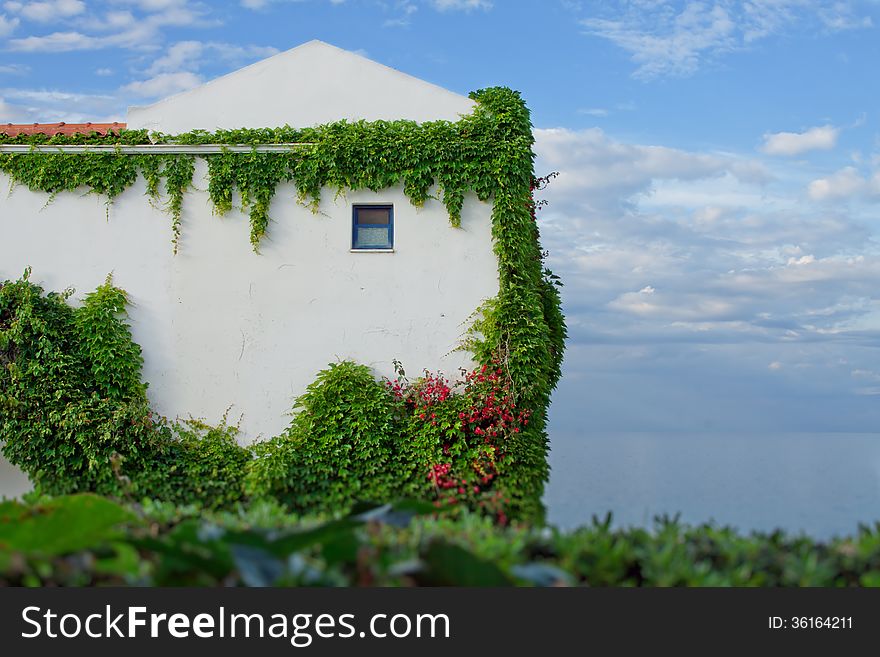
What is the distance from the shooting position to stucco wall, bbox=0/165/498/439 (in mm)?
12039

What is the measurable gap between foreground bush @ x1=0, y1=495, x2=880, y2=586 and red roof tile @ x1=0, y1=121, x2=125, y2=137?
9528 mm

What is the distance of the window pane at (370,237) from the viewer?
1227 cm

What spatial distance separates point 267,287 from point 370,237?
1588mm

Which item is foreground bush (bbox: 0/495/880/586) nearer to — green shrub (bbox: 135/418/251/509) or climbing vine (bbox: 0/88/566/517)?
green shrub (bbox: 135/418/251/509)

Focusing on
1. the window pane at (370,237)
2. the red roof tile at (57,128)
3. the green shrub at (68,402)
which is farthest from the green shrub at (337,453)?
the red roof tile at (57,128)

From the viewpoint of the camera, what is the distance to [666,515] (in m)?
4.92

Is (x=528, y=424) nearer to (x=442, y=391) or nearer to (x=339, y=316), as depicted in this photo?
(x=442, y=391)

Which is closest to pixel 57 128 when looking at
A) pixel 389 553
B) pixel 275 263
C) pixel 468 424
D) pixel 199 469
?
pixel 275 263

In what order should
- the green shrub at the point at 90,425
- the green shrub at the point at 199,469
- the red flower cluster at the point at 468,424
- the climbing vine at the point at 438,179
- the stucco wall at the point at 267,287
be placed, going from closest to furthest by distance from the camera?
1. the red flower cluster at the point at 468,424
2. the green shrub at the point at 199,469
3. the green shrub at the point at 90,425
4. the climbing vine at the point at 438,179
5. the stucco wall at the point at 267,287

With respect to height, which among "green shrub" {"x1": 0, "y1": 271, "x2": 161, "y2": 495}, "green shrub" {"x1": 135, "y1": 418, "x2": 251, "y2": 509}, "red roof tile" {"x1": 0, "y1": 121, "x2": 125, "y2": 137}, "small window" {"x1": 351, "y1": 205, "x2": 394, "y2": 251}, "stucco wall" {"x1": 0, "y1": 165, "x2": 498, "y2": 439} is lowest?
"green shrub" {"x1": 135, "y1": 418, "x2": 251, "y2": 509}

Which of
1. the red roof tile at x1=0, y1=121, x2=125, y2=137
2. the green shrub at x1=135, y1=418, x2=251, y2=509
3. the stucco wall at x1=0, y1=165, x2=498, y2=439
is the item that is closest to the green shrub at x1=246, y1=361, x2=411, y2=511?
the green shrub at x1=135, y1=418, x2=251, y2=509

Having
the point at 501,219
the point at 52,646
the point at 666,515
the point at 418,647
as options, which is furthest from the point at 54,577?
the point at 501,219

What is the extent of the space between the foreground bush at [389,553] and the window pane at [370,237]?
24.0 ft

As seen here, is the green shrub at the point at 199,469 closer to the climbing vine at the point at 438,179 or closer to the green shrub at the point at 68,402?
the green shrub at the point at 68,402
